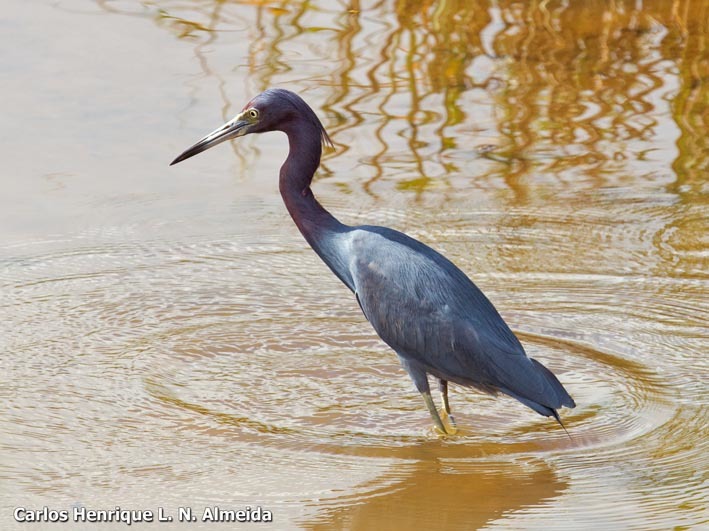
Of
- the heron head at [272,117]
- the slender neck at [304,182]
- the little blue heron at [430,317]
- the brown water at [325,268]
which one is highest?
the heron head at [272,117]

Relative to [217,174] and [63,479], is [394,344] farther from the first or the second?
[217,174]

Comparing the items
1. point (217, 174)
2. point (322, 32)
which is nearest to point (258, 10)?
point (322, 32)

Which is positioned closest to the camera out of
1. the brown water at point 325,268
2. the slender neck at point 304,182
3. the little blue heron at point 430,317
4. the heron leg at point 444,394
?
the brown water at point 325,268

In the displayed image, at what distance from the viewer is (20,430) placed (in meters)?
5.40

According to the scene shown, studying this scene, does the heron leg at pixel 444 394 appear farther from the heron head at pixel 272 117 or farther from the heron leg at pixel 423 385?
the heron head at pixel 272 117

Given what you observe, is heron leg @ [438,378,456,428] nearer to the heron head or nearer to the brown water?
the brown water

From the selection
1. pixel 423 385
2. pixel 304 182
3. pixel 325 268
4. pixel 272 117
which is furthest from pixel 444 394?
pixel 325 268

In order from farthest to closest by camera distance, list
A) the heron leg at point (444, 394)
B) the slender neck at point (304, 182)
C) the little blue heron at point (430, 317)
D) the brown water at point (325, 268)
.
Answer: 1. the slender neck at point (304, 182)
2. the heron leg at point (444, 394)
3. the little blue heron at point (430, 317)
4. the brown water at point (325, 268)

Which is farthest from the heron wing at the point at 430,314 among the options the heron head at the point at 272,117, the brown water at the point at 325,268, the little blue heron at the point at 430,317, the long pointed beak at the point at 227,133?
the long pointed beak at the point at 227,133

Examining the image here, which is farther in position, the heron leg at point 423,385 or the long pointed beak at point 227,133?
the long pointed beak at point 227,133

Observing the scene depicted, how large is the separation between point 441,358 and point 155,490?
140 cm

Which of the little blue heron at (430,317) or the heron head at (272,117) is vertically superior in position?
Answer: the heron head at (272,117)

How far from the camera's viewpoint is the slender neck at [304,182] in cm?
592

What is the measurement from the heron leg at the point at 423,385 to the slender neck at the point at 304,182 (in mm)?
682
